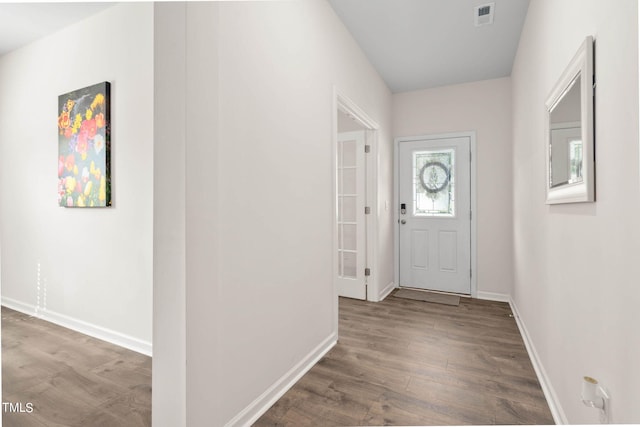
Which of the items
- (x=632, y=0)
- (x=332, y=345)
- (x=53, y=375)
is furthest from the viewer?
(x=332, y=345)

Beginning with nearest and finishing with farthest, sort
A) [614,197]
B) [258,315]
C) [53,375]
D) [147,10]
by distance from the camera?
[614,197] → [258,315] → [53,375] → [147,10]

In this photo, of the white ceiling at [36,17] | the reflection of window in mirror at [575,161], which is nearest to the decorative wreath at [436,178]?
the reflection of window in mirror at [575,161]

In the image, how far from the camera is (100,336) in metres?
2.62

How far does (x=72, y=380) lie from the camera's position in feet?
6.53

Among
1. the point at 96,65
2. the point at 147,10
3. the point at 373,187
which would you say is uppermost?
the point at 147,10

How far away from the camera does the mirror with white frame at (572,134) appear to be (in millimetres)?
1216

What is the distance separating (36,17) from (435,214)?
4540 mm

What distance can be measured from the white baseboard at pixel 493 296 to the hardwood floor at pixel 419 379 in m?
0.76

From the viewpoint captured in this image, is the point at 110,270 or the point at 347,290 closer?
the point at 110,270

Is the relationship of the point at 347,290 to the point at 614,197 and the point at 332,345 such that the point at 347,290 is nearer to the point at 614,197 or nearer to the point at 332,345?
the point at 332,345

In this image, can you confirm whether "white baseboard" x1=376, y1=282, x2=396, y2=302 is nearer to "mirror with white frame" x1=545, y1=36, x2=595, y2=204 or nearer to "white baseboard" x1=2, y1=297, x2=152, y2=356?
"mirror with white frame" x1=545, y1=36, x2=595, y2=204

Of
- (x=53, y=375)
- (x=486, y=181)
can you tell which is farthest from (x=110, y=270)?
(x=486, y=181)

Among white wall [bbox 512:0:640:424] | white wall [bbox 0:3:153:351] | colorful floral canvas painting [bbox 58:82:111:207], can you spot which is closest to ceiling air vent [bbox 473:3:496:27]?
white wall [bbox 512:0:640:424]

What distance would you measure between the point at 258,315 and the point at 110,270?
5.25ft
